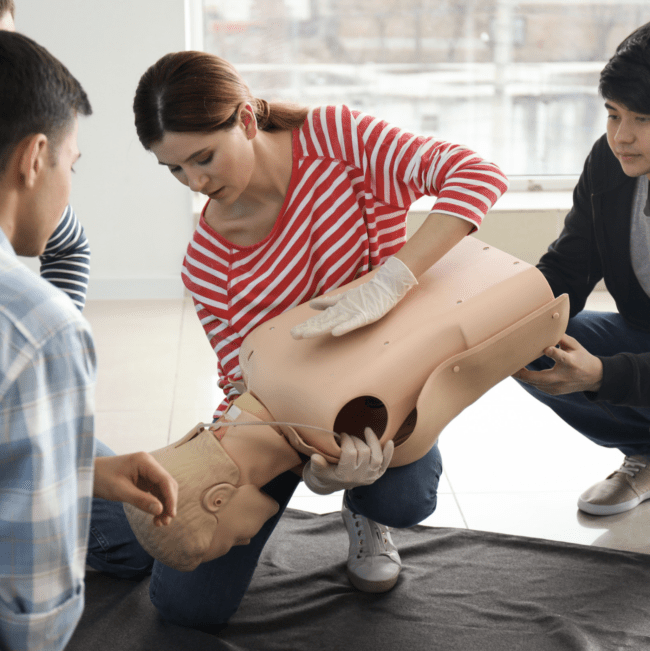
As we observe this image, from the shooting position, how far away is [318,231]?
136cm

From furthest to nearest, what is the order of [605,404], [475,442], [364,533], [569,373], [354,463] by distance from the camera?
[475,442] < [605,404] < [364,533] < [569,373] < [354,463]

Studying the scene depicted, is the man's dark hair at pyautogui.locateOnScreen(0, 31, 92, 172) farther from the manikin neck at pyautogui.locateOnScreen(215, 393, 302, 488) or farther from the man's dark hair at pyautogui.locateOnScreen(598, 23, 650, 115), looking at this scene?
the man's dark hair at pyautogui.locateOnScreen(598, 23, 650, 115)

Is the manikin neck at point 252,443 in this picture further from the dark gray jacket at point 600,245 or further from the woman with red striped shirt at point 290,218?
the dark gray jacket at point 600,245

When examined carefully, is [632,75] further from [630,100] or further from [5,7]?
[5,7]

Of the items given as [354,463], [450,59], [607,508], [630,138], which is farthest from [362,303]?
[450,59]

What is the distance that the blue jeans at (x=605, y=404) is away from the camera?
162 cm

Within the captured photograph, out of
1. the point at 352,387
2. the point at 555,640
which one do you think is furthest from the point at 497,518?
the point at 352,387

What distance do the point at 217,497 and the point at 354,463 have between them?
0.21 metres

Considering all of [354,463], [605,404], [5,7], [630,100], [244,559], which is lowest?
[244,559]

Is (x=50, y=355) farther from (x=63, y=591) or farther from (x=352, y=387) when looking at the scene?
(x=352, y=387)

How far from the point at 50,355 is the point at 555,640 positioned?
3.22 ft

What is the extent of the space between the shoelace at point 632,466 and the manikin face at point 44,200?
138 centimetres

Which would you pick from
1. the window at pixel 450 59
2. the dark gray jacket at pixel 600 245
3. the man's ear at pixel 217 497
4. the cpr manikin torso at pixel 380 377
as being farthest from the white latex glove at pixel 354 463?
the window at pixel 450 59


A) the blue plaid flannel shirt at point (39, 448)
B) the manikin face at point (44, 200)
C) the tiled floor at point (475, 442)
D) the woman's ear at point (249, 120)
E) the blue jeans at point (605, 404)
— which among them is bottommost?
the tiled floor at point (475, 442)
